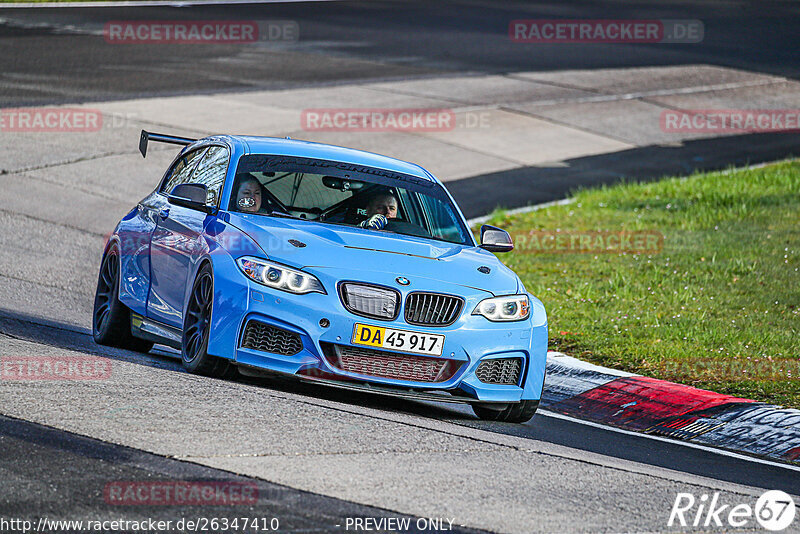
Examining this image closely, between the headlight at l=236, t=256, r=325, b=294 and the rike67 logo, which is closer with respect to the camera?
the rike67 logo

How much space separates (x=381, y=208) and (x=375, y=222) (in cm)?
21

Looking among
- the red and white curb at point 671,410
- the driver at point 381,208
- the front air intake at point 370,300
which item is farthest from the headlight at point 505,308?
the red and white curb at point 671,410

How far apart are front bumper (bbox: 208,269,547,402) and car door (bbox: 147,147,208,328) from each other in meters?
0.83

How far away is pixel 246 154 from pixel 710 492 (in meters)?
4.18

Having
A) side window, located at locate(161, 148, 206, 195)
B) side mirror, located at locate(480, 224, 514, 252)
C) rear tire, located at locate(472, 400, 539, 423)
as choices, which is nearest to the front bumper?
rear tire, located at locate(472, 400, 539, 423)

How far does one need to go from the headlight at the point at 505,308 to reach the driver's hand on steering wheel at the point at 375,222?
1229mm

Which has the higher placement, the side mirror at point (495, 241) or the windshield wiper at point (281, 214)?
the windshield wiper at point (281, 214)

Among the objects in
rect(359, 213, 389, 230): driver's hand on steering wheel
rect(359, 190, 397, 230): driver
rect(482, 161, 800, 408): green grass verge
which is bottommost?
rect(482, 161, 800, 408): green grass verge

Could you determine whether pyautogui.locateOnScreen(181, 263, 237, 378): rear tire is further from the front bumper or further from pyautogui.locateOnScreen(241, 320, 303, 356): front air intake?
pyautogui.locateOnScreen(241, 320, 303, 356): front air intake

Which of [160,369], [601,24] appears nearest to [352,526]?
[160,369]

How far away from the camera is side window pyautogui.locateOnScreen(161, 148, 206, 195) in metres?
9.86

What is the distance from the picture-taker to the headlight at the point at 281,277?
7625mm

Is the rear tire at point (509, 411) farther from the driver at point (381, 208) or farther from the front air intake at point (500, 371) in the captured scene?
the driver at point (381, 208)

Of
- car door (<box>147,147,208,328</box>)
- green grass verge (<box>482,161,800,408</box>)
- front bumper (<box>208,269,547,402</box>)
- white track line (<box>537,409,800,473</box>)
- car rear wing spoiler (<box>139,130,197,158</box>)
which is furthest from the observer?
green grass verge (<box>482,161,800,408</box>)
